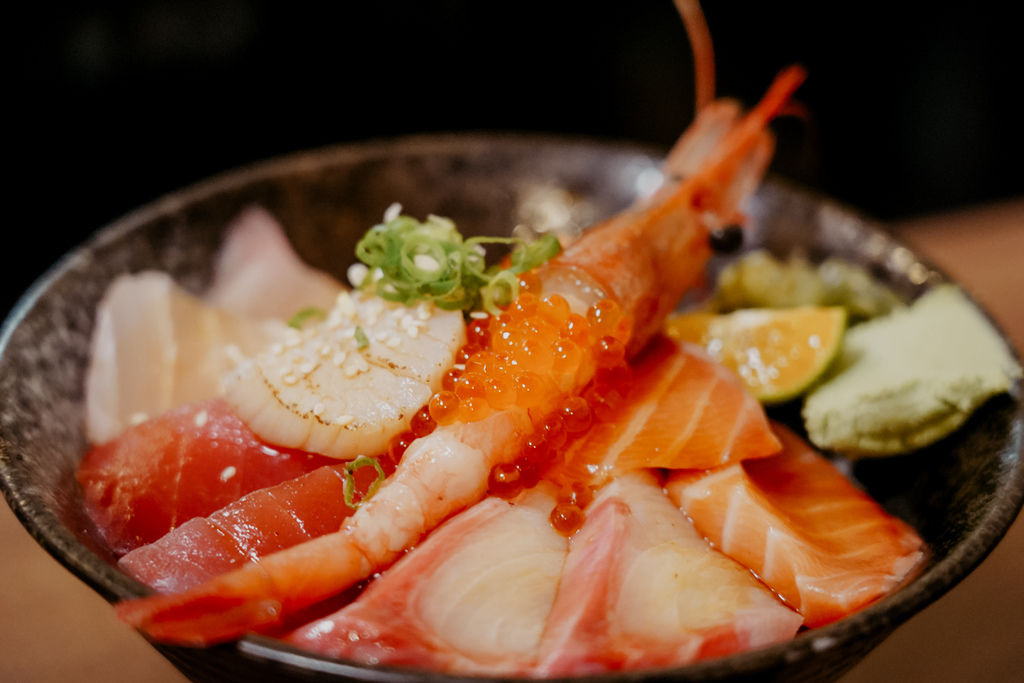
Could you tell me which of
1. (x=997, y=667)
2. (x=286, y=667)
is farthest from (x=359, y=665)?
(x=997, y=667)

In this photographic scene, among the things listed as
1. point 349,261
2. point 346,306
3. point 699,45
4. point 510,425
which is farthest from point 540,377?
point 699,45

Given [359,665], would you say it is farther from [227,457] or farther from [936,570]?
[936,570]

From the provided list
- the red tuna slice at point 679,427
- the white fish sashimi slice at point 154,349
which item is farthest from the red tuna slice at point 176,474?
the red tuna slice at point 679,427

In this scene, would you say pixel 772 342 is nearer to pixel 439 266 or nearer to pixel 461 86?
pixel 439 266

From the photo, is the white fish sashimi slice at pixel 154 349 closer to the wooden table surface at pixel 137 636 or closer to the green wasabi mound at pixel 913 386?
the wooden table surface at pixel 137 636

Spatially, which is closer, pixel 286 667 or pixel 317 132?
pixel 286 667
